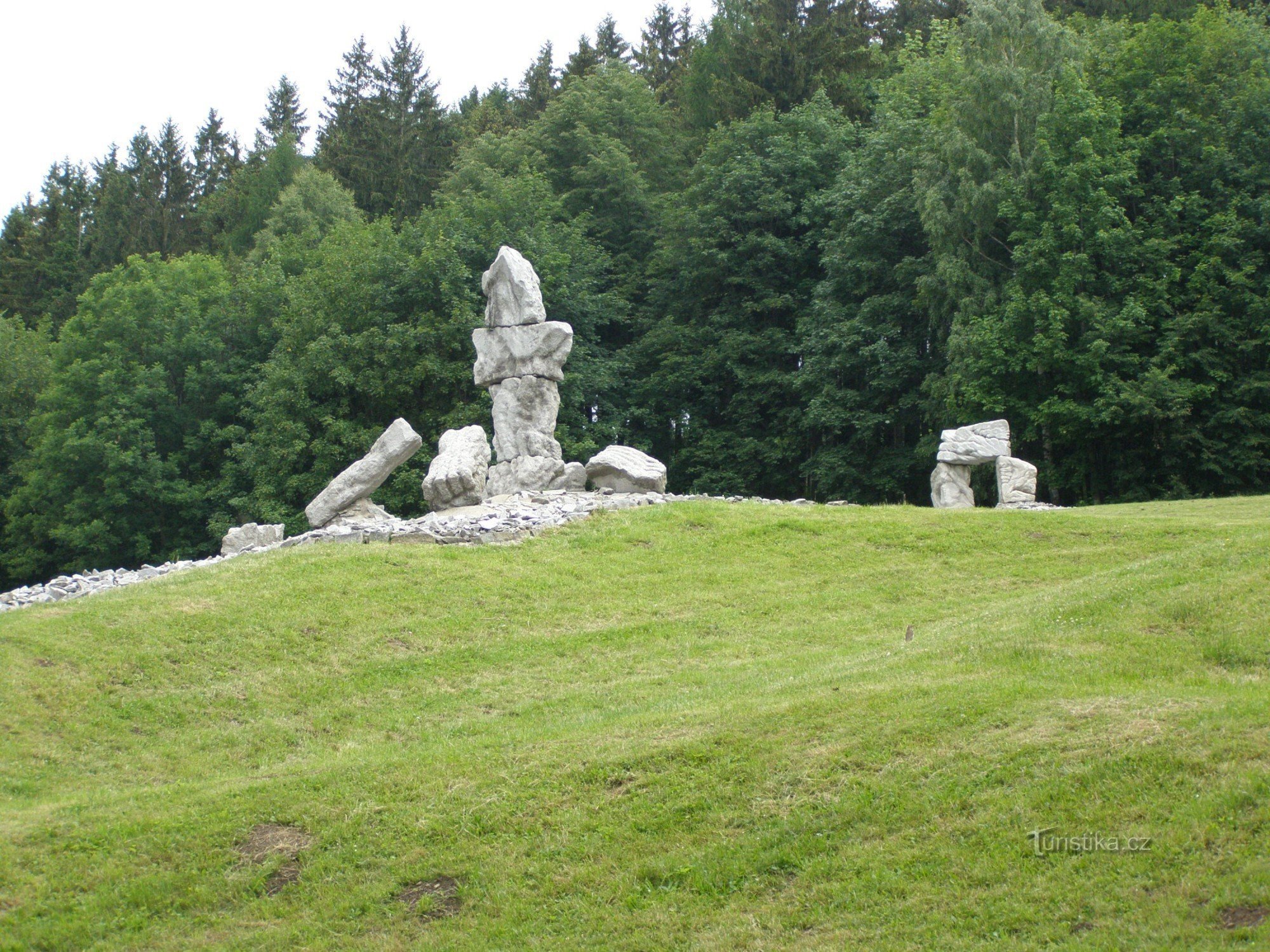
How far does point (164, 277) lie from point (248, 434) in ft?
31.1

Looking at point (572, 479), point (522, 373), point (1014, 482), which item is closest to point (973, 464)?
point (1014, 482)

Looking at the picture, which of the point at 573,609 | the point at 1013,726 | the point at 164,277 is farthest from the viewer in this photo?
the point at 164,277

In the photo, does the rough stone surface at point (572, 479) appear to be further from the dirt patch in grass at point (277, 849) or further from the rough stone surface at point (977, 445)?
the dirt patch in grass at point (277, 849)

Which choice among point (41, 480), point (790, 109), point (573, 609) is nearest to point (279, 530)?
point (573, 609)

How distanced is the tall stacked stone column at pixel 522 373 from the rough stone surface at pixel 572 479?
0.01m

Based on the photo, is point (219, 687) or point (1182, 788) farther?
point (219, 687)

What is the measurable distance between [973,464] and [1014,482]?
1.63 m

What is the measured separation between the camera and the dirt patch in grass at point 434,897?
9.76m

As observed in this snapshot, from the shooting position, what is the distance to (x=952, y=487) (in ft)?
100

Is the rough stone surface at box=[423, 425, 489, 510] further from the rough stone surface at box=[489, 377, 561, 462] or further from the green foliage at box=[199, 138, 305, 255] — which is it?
the green foliage at box=[199, 138, 305, 255]

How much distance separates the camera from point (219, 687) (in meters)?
16.3

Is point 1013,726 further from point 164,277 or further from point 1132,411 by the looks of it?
point 164,277

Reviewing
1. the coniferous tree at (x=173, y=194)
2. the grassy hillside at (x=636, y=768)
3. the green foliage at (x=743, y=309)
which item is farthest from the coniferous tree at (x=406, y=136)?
the grassy hillside at (x=636, y=768)

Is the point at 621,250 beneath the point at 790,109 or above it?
beneath
